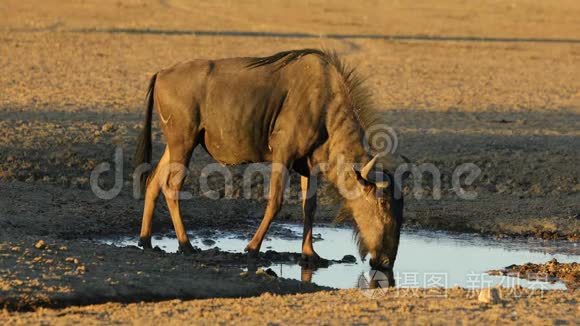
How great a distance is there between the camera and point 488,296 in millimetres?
7875

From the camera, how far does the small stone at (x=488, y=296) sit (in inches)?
310

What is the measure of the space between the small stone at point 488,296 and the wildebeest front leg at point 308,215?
2248 mm

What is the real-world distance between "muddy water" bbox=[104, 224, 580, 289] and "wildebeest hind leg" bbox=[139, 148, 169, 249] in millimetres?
290

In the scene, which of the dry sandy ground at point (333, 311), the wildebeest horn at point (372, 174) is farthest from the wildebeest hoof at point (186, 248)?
the dry sandy ground at point (333, 311)

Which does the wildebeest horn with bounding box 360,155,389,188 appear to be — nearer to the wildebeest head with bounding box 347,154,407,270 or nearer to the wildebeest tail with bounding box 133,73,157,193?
the wildebeest head with bounding box 347,154,407,270

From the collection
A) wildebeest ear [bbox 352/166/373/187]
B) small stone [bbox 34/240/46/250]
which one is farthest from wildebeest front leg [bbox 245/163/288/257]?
small stone [bbox 34/240/46/250]

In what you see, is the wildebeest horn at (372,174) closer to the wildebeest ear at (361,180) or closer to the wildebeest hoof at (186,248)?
the wildebeest ear at (361,180)

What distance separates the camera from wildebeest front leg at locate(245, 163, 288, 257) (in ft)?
32.4

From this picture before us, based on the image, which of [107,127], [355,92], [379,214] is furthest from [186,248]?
[107,127]

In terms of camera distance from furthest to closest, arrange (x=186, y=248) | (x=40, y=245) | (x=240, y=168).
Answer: (x=240, y=168) < (x=186, y=248) < (x=40, y=245)

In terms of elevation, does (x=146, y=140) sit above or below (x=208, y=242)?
above

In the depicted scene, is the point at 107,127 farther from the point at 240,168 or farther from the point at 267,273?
the point at 267,273

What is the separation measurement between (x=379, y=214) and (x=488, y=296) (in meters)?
1.91

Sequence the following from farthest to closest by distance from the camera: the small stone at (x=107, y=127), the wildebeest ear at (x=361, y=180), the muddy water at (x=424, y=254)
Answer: the small stone at (x=107, y=127)
the wildebeest ear at (x=361, y=180)
the muddy water at (x=424, y=254)
